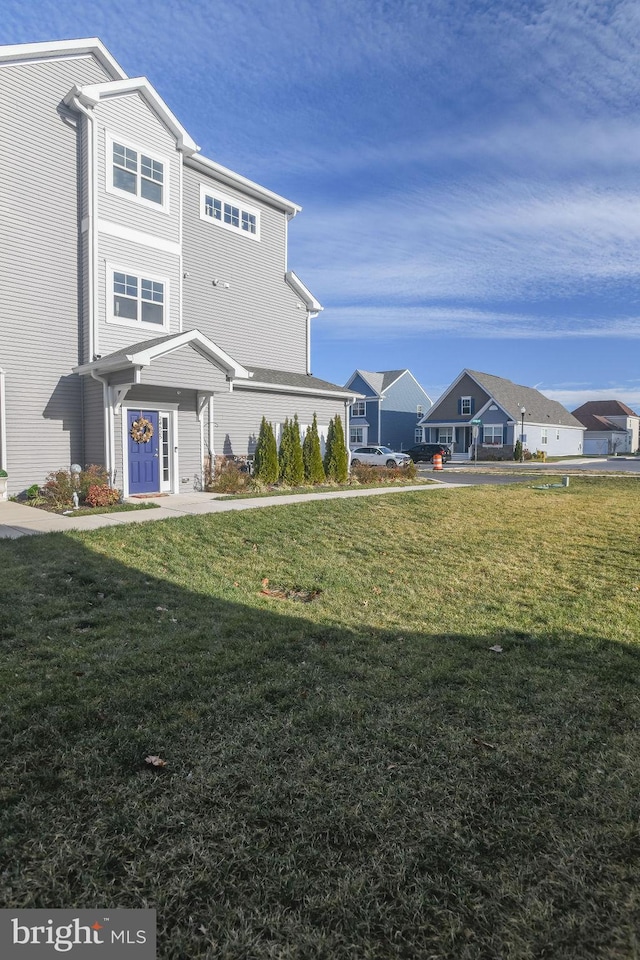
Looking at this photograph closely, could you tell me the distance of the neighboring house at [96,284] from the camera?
13719mm

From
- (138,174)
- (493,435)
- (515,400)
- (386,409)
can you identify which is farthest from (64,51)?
(515,400)

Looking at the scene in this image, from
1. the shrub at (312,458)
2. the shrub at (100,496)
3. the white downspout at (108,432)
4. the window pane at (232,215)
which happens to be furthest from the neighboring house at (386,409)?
the shrub at (100,496)

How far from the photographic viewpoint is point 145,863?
7.84 ft

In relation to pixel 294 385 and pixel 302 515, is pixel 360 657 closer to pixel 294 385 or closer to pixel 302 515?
pixel 302 515

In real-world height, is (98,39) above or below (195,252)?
above

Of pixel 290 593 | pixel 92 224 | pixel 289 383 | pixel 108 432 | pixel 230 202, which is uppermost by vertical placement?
pixel 230 202

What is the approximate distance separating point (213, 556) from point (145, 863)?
6185 mm

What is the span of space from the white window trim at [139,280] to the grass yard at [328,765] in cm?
999

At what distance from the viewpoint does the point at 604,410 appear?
7594cm

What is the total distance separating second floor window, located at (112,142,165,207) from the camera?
49.7 feet

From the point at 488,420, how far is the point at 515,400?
408 centimetres

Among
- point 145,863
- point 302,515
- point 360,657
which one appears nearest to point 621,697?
point 360,657

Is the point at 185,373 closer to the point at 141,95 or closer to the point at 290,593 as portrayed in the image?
the point at 141,95

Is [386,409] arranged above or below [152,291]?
below
